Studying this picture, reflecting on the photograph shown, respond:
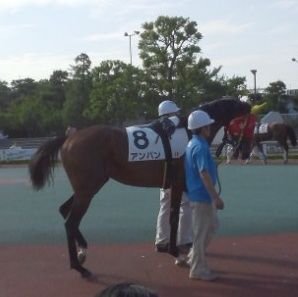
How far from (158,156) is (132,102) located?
5081cm

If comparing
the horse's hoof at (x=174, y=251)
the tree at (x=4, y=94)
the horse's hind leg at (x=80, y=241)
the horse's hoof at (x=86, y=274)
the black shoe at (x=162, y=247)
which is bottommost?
the tree at (x=4, y=94)

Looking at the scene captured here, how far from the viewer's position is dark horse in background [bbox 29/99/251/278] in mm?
8750

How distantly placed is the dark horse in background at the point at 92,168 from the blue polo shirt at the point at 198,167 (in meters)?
0.84

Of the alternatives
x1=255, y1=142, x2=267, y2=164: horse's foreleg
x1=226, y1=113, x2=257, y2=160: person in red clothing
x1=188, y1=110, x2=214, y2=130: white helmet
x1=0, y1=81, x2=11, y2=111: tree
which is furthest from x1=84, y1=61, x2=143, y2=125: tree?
x1=188, y1=110, x2=214, y2=130: white helmet

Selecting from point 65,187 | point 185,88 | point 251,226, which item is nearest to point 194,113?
point 251,226

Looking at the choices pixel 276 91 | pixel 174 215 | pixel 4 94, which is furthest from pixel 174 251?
pixel 4 94

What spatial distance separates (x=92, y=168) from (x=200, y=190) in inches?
52.7

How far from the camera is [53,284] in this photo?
328 inches

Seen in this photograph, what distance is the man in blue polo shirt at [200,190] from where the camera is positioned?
8023mm

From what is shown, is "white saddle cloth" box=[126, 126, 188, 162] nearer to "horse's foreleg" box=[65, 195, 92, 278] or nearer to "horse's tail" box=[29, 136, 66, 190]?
"horse's foreleg" box=[65, 195, 92, 278]

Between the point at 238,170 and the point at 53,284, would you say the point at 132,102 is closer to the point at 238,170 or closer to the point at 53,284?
the point at 238,170

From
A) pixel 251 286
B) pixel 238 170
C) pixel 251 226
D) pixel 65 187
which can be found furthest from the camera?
pixel 238 170

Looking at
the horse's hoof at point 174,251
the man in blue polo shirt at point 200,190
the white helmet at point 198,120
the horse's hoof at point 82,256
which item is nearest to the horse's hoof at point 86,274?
the horse's hoof at point 82,256

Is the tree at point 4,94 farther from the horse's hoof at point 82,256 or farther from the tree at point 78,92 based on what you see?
the horse's hoof at point 82,256
